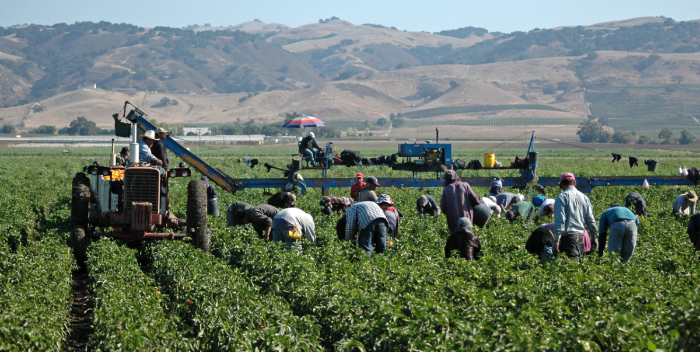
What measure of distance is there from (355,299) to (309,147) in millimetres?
12398

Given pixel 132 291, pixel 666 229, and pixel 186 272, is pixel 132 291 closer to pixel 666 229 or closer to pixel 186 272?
pixel 186 272

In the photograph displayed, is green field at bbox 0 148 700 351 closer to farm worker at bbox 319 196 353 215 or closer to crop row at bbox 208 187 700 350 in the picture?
crop row at bbox 208 187 700 350

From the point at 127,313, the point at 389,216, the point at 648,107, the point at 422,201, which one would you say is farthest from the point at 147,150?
the point at 648,107

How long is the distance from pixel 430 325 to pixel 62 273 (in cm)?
587

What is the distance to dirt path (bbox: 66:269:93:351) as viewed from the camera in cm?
875

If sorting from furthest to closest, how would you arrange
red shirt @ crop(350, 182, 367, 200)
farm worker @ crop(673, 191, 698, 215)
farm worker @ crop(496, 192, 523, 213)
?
1. farm worker @ crop(496, 192, 523, 213)
2. red shirt @ crop(350, 182, 367, 200)
3. farm worker @ crop(673, 191, 698, 215)

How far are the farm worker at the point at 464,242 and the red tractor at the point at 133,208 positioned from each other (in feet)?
14.8

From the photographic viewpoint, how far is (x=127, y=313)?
7.84 meters

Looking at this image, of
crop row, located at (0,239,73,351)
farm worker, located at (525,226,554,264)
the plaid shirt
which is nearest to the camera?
crop row, located at (0,239,73,351)

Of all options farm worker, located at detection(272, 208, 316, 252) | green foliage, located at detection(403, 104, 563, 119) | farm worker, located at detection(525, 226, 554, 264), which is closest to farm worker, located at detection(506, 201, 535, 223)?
farm worker, located at detection(525, 226, 554, 264)

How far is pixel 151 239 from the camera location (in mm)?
12734

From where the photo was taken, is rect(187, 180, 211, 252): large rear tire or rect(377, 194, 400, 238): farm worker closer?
rect(377, 194, 400, 238): farm worker

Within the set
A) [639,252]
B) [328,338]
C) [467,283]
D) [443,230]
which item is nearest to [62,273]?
[328,338]

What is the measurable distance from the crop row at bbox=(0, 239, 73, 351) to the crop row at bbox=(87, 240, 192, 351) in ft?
1.33
